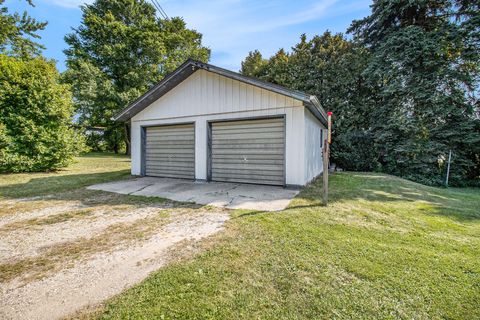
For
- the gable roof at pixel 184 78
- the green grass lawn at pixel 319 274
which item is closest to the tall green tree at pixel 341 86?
the gable roof at pixel 184 78

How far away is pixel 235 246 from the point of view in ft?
8.97

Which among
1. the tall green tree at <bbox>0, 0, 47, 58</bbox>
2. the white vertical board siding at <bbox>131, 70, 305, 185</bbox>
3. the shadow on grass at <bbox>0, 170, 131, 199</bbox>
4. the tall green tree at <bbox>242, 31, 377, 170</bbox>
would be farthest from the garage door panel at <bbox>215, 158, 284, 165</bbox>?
the tall green tree at <bbox>0, 0, 47, 58</bbox>

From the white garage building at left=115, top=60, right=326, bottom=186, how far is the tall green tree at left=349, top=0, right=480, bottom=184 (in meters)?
6.70

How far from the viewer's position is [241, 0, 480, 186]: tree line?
10.1m

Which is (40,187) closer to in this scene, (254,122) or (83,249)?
(83,249)

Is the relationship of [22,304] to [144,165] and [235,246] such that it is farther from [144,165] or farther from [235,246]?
[144,165]

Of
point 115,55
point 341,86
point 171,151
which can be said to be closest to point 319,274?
point 171,151

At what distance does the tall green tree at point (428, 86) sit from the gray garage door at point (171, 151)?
9.84 metres

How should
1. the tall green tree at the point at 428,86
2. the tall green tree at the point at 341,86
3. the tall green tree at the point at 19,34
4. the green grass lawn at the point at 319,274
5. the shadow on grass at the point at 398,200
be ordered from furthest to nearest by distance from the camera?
the tall green tree at the point at 341,86 → the tall green tree at the point at 19,34 → the tall green tree at the point at 428,86 → the shadow on grass at the point at 398,200 → the green grass lawn at the point at 319,274

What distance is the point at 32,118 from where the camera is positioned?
28.2ft

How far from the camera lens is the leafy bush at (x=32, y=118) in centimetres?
809

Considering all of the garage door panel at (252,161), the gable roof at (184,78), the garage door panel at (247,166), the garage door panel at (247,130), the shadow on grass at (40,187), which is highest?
the gable roof at (184,78)

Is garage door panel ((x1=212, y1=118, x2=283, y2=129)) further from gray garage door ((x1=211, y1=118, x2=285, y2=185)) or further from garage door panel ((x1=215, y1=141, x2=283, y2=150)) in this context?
garage door panel ((x1=215, y1=141, x2=283, y2=150))

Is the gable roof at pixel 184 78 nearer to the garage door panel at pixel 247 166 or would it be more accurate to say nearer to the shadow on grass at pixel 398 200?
the garage door panel at pixel 247 166
